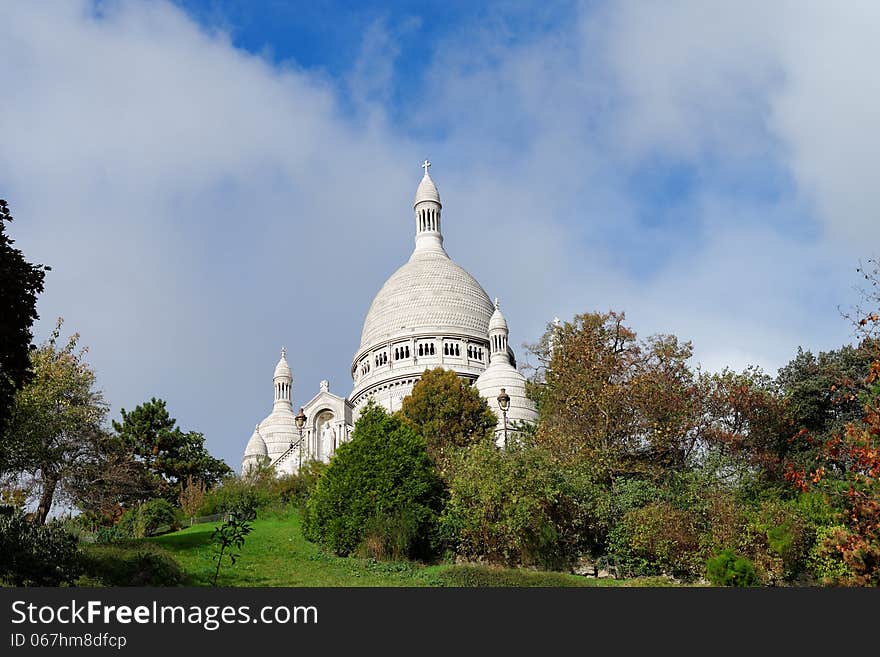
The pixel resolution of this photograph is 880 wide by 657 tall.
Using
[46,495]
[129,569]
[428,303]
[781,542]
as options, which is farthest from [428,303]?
[129,569]

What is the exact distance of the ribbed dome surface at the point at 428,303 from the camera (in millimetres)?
78312

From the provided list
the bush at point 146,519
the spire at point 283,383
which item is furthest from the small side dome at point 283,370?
the bush at point 146,519

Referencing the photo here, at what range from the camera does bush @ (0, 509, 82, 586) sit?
64.3 feet

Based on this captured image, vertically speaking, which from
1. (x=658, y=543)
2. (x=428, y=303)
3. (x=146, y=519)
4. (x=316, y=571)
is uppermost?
(x=428, y=303)

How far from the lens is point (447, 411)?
50688 mm

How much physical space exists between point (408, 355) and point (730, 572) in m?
53.0

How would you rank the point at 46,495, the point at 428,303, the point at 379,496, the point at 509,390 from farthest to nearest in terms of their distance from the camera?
the point at 428,303 < the point at 509,390 < the point at 46,495 < the point at 379,496

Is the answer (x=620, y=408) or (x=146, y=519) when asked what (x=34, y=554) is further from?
(x=620, y=408)

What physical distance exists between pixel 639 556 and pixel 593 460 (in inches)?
204

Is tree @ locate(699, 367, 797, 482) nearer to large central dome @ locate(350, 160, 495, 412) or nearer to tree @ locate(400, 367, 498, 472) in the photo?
tree @ locate(400, 367, 498, 472)

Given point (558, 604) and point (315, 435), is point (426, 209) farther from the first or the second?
point (558, 604)

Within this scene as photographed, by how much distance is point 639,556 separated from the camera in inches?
1190

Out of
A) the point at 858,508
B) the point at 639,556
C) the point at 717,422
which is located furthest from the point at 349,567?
the point at 717,422

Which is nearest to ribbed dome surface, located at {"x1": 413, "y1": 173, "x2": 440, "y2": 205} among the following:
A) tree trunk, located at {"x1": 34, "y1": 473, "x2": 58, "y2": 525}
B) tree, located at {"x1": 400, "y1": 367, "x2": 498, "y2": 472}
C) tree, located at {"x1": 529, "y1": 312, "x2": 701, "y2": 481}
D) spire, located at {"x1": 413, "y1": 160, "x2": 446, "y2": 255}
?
spire, located at {"x1": 413, "y1": 160, "x2": 446, "y2": 255}
